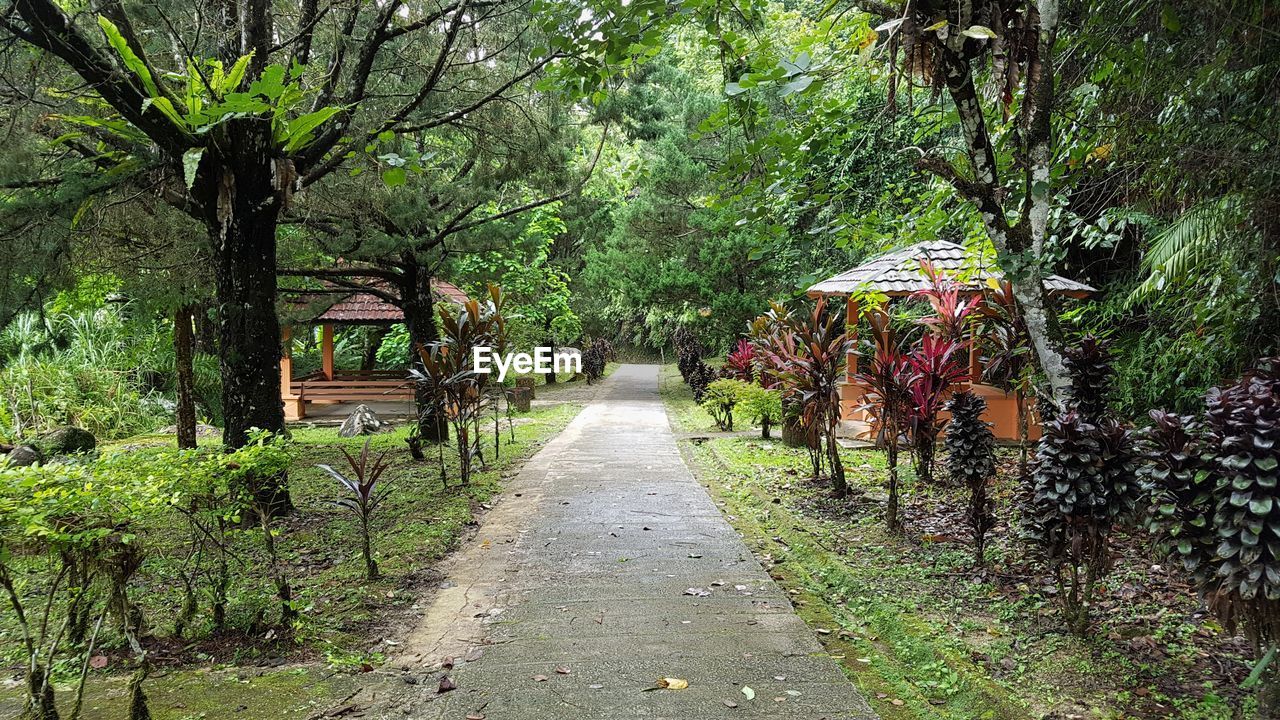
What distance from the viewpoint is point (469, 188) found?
27.5 ft

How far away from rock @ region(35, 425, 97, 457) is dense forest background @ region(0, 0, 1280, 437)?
73.0 inches

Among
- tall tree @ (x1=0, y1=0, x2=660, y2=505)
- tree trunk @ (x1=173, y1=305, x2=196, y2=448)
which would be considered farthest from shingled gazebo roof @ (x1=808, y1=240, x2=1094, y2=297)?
tree trunk @ (x1=173, y1=305, x2=196, y2=448)

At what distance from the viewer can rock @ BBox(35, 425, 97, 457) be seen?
360 inches

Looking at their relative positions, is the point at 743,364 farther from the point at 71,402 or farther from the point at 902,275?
the point at 71,402

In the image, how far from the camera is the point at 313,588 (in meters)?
4.15

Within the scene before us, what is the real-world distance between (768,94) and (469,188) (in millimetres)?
4014

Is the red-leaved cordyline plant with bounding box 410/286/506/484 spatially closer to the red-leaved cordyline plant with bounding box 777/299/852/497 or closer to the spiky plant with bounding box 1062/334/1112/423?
the red-leaved cordyline plant with bounding box 777/299/852/497

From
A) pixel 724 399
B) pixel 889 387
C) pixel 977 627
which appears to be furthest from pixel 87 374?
pixel 977 627

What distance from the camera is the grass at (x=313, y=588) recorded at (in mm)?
3184

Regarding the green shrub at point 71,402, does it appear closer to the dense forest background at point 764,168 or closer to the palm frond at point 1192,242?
the dense forest background at point 764,168

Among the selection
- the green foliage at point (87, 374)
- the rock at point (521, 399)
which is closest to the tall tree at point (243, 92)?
the green foliage at point (87, 374)

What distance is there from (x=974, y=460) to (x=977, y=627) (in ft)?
3.91

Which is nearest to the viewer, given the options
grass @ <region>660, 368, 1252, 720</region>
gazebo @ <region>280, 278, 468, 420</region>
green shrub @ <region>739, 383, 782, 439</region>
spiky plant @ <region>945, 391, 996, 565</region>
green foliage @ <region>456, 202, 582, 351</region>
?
grass @ <region>660, 368, 1252, 720</region>

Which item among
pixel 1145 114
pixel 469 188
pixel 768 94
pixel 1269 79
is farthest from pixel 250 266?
pixel 1269 79
